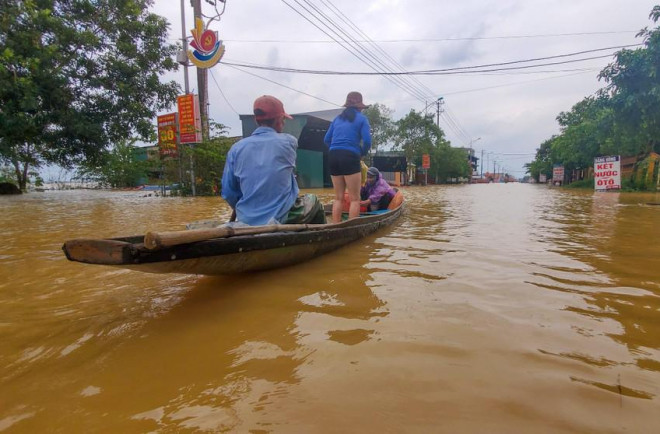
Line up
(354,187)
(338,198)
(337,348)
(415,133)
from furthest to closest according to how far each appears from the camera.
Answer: (415,133) → (338,198) → (354,187) → (337,348)

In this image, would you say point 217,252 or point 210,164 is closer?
point 217,252

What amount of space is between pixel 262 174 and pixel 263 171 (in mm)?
25

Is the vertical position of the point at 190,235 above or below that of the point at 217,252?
above

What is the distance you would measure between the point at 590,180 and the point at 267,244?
102ft

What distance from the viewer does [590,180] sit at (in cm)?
2659

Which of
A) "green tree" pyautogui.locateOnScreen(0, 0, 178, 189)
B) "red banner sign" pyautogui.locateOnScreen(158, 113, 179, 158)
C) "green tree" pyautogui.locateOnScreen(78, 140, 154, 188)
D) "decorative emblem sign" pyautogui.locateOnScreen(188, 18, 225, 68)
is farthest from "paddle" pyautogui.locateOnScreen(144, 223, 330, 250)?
"green tree" pyautogui.locateOnScreen(78, 140, 154, 188)

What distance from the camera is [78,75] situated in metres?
11.8

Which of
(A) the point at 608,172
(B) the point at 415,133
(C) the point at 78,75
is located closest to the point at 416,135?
(B) the point at 415,133

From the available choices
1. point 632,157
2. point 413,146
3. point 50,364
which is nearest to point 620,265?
point 50,364

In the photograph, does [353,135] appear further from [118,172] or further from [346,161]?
[118,172]

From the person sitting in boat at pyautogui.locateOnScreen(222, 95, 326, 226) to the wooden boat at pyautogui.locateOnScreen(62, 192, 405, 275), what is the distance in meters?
0.29

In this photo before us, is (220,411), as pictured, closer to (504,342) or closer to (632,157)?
(504,342)

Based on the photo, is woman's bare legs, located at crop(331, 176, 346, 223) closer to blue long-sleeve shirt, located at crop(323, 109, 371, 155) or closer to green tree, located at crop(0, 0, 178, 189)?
blue long-sleeve shirt, located at crop(323, 109, 371, 155)

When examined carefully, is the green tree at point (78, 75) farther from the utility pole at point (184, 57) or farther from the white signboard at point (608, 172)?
the white signboard at point (608, 172)
